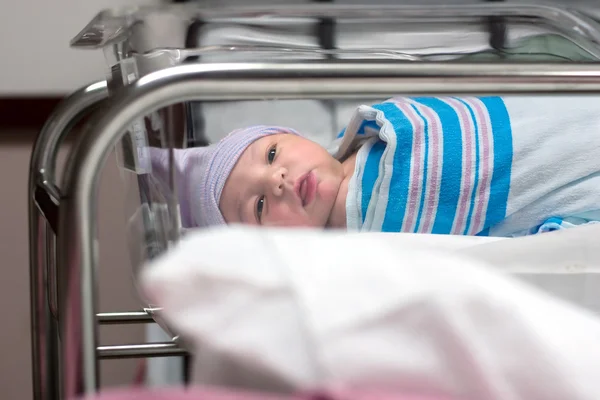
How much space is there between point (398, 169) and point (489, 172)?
98 millimetres

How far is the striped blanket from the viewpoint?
0.73 m

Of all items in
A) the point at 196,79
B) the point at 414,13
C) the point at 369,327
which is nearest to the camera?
the point at 369,327

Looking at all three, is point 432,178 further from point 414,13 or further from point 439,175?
point 414,13

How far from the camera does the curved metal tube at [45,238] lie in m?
0.69

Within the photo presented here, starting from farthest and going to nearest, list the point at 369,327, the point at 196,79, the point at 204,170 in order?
1. the point at 204,170
2. the point at 196,79
3. the point at 369,327

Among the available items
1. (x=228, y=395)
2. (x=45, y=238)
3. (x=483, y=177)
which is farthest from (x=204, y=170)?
(x=228, y=395)

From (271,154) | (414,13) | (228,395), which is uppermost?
(414,13)

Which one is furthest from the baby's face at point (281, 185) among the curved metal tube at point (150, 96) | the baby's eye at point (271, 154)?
the curved metal tube at point (150, 96)

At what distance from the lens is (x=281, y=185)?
0.75 meters

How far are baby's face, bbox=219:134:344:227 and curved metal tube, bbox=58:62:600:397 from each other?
37 cm

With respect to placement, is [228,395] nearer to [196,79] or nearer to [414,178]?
[196,79]

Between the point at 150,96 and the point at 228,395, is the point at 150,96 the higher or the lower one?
the higher one

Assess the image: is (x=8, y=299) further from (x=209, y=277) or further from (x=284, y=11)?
(x=209, y=277)

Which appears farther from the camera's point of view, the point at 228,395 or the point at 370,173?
the point at 370,173
